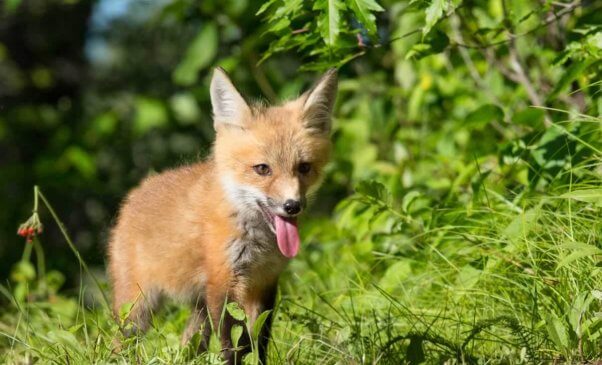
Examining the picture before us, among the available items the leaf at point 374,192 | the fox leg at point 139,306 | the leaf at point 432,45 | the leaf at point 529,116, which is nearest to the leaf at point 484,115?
the leaf at point 529,116

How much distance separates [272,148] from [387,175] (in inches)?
90.5

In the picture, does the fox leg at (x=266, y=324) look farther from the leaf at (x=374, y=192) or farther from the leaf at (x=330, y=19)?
the leaf at (x=330, y=19)

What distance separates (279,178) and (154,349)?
3.31ft

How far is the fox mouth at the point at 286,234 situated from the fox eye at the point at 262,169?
0.60ft

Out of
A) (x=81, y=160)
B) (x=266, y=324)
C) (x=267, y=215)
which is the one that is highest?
(x=267, y=215)

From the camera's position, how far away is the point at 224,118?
4.29m

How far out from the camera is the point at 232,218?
4004mm

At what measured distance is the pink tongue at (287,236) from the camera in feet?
12.9

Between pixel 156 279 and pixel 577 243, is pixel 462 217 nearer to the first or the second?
pixel 577 243

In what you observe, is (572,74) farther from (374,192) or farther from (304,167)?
(304,167)

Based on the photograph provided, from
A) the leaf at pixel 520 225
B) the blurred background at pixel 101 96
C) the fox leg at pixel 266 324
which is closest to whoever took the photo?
the leaf at pixel 520 225

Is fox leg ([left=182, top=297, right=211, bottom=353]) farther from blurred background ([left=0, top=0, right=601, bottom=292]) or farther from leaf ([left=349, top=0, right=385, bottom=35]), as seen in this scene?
leaf ([left=349, top=0, right=385, bottom=35])

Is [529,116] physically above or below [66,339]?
below

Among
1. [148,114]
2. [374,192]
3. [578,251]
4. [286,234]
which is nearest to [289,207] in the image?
[286,234]
